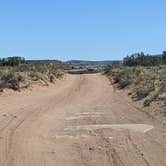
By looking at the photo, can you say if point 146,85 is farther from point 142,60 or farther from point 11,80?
point 142,60

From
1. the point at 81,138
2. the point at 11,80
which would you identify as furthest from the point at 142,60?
the point at 81,138

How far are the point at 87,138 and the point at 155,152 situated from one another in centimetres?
287

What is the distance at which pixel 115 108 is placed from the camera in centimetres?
2445

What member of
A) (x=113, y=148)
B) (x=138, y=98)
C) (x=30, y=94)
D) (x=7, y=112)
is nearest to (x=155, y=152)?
(x=113, y=148)

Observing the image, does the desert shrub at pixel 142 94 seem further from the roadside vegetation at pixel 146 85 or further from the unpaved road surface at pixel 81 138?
the unpaved road surface at pixel 81 138

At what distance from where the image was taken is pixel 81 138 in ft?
49.7

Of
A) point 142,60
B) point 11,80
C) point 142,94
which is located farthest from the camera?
point 142,60

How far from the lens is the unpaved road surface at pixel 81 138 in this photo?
472 inches

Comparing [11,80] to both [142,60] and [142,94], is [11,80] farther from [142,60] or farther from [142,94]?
[142,60]

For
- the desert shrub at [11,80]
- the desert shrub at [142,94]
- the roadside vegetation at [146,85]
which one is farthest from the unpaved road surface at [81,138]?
the desert shrub at [11,80]

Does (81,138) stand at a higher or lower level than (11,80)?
higher

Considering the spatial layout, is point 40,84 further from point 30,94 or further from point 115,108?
point 115,108

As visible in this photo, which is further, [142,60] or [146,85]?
[142,60]

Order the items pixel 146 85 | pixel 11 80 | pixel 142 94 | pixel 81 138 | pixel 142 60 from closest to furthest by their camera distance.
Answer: pixel 81 138, pixel 142 94, pixel 146 85, pixel 11 80, pixel 142 60
